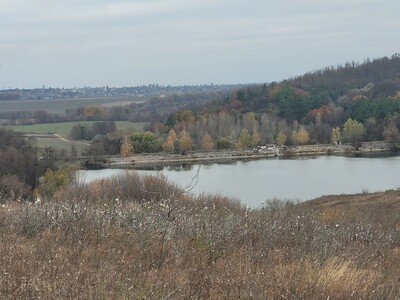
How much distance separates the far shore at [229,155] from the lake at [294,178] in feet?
18.9

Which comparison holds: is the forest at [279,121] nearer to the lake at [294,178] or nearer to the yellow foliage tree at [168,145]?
the yellow foliage tree at [168,145]

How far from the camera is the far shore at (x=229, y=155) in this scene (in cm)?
5525

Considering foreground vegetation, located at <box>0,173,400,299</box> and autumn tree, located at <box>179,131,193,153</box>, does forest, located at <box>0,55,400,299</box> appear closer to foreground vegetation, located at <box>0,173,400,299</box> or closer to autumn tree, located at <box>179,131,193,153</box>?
foreground vegetation, located at <box>0,173,400,299</box>

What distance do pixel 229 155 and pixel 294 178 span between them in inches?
915

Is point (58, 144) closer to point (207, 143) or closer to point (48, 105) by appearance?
point (207, 143)

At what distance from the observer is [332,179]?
38125 mm

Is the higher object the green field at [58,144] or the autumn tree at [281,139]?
the green field at [58,144]

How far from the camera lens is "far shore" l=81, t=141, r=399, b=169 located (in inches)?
2175

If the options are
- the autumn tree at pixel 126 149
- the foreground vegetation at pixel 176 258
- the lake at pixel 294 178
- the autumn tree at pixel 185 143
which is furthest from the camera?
the autumn tree at pixel 185 143

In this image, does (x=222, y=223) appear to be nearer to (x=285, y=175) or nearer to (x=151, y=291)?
(x=151, y=291)

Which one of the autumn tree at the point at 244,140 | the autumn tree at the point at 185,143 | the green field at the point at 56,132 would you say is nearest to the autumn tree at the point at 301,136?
the autumn tree at the point at 244,140

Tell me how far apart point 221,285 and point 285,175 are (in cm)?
3752

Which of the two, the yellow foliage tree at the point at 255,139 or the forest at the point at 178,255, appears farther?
the yellow foliage tree at the point at 255,139

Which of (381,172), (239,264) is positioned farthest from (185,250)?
(381,172)
